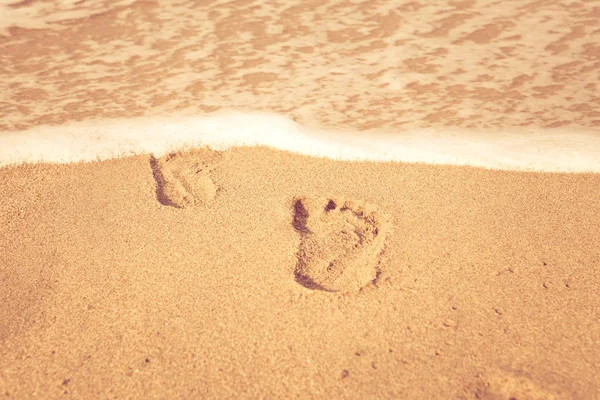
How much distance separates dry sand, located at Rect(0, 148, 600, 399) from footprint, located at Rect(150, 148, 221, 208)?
2 centimetres

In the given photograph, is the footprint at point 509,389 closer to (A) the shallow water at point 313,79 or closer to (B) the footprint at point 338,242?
(B) the footprint at point 338,242

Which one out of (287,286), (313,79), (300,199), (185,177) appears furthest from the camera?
(313,79)

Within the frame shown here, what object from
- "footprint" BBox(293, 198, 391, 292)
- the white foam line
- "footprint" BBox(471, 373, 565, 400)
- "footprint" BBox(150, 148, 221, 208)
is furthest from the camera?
the white foam line

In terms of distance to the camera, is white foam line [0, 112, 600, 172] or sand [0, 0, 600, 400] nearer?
sand [0, 0, 600, 400]

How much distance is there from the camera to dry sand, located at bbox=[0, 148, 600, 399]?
1177 mm

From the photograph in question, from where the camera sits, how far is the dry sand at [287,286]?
1.18 meters

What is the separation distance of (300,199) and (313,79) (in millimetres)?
555

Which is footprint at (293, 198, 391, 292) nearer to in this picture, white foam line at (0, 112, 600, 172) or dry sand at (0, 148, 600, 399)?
dry sand at (0, 148, 600, 399)

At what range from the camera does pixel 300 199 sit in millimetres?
1854

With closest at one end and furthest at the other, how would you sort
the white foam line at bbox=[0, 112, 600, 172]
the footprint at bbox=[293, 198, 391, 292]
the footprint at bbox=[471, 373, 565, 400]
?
the footprint at bbox=[471, 373, 565, 400], the footprint at bbox=[293, 198, 391, 292], the white foam line at bbox=[0, 112, 600, 172]

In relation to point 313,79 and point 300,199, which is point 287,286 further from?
point 313,79

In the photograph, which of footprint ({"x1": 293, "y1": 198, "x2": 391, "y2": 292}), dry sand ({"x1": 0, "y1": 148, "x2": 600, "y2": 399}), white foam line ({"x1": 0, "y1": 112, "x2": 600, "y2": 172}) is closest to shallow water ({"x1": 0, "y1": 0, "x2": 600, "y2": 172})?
white foam line ({"x1": 0, "y1": 112, "x2": 600, "y2": 172})

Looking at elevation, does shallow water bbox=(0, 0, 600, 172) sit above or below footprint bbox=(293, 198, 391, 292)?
above

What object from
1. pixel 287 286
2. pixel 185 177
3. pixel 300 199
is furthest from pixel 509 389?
pixel 185 177
